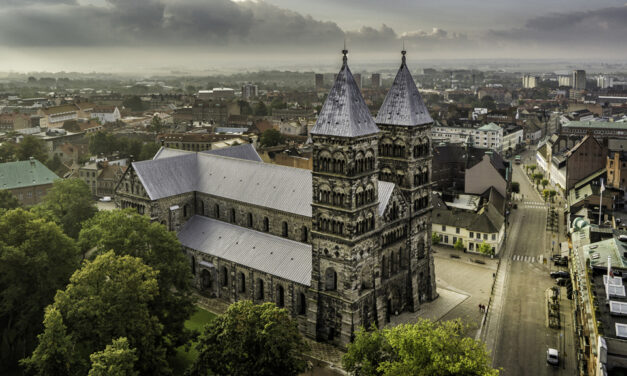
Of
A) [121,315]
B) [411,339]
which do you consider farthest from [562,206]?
[121,315]

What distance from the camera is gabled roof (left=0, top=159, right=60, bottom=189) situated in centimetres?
11981

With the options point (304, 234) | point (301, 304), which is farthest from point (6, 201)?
point (301, 304)

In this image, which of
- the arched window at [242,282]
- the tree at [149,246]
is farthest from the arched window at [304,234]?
the tree at [149,246]

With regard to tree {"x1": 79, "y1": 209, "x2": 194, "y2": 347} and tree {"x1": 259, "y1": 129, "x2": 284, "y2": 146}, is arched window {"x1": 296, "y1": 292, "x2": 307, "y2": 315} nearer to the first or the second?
tree {"x1": 79, "y1": 209, "x2": 194, "y2": 347}

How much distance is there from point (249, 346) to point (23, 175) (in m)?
95.6

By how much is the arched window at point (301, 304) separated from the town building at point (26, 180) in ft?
253

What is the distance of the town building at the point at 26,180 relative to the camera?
120 m

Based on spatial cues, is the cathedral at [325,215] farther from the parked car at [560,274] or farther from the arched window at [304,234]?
the parked car at [560,274]

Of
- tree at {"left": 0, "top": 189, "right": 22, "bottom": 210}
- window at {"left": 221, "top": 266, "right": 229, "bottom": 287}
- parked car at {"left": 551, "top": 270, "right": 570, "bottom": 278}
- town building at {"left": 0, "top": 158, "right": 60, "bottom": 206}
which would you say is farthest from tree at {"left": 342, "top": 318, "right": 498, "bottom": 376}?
town building at {"left": 0, "top": 158, "right": 60, "bottom": 206}

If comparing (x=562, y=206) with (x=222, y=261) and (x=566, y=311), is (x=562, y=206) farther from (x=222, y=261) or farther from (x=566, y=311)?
(x=222, y=261)

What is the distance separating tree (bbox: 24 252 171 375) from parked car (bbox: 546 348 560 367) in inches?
1714

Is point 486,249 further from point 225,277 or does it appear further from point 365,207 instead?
point 225,277

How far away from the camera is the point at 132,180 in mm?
84188

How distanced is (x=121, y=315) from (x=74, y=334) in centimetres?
477
